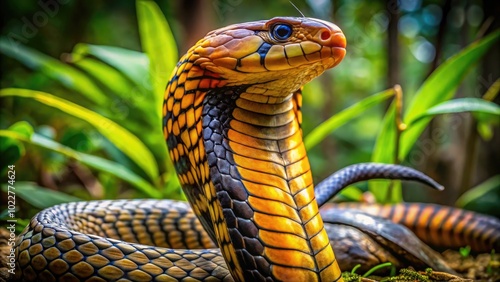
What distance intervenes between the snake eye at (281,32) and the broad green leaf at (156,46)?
1.42 m

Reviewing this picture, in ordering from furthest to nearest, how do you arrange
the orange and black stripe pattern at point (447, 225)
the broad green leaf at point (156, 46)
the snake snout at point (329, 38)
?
the broad green leaf at point (156, 46), the orange and black stripe pattern at point (447, 225), the snake snout at point (329, 38)

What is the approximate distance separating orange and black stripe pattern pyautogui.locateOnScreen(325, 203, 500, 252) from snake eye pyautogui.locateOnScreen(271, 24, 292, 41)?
122 cm

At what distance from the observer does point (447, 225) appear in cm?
194

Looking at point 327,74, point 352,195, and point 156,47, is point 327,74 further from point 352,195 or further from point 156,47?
point 156,47

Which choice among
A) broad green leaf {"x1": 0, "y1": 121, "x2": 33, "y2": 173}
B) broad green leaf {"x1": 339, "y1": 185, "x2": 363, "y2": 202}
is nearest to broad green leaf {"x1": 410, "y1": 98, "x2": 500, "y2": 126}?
broad green leaf {"x1": 339, "y1": 185, "x2": 363, "y2": 202}

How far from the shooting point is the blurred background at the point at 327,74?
2.50 meters

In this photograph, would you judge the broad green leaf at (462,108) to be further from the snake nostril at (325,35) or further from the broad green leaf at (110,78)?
the broad green leaf at (110,78)

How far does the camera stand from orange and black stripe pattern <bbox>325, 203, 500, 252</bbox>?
1869mm

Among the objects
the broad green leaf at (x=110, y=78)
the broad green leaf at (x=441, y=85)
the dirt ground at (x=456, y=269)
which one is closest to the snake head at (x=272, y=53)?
the dirt ground at (x=456, y=269)

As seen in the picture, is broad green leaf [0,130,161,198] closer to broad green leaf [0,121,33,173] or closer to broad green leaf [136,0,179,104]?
broad green leaf [0,121,33,173]

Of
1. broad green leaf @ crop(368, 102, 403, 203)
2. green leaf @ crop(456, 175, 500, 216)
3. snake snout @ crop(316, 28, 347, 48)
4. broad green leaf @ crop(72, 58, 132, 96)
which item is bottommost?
green leaf @ crop(456, 175, 500, 216)

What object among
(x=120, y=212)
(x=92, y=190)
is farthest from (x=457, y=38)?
→ (x=120, y=212)

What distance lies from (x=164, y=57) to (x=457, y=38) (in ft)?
7.84

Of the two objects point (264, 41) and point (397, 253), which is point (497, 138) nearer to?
point (397, 253)
